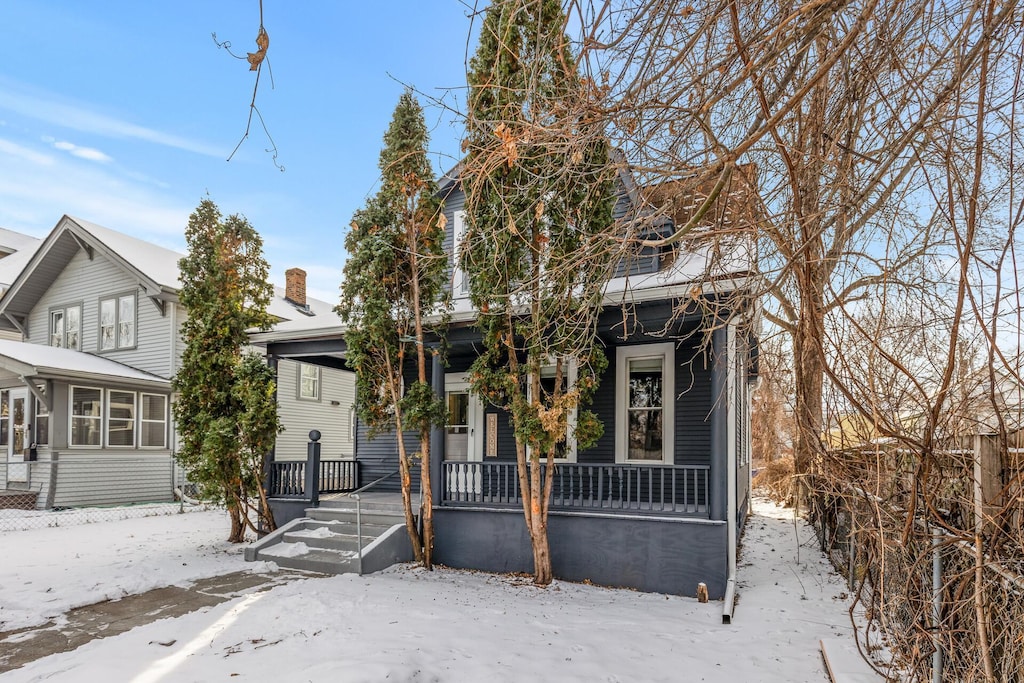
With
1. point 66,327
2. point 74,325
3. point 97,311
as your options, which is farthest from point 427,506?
point 66,327

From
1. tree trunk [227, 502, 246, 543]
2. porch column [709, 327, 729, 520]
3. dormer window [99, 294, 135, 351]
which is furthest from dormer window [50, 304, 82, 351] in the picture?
porch column [709, 327, 729, 520]

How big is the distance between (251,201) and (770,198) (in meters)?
8.87

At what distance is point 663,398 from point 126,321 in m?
13.8

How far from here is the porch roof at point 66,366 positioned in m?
12.9

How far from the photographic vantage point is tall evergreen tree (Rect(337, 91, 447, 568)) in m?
7.85

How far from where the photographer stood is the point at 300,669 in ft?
14.0

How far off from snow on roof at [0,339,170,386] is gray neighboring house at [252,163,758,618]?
634 centimetres

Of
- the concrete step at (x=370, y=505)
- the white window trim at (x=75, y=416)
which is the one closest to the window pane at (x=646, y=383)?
the concrete step at (x=370, y=505)

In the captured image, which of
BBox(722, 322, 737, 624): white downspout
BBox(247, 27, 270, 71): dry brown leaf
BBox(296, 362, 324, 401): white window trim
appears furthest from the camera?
BBox(296, 362, 324, 401): white window trim

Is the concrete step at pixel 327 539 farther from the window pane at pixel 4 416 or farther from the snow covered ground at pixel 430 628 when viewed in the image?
the window pane at pixel 4 416

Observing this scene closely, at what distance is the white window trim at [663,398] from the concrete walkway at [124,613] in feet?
15.3

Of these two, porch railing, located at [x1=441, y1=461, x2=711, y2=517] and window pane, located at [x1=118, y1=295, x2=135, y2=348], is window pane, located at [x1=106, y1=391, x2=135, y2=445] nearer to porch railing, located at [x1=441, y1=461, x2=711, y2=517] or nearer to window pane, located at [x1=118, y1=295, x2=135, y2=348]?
window pane, located at [x1=118, y1=295, x2=135, y2=348]

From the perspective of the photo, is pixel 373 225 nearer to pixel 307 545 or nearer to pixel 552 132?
pixel 307 545

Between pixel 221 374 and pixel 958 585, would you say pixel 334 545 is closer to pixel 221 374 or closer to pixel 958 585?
pixel 221 374
